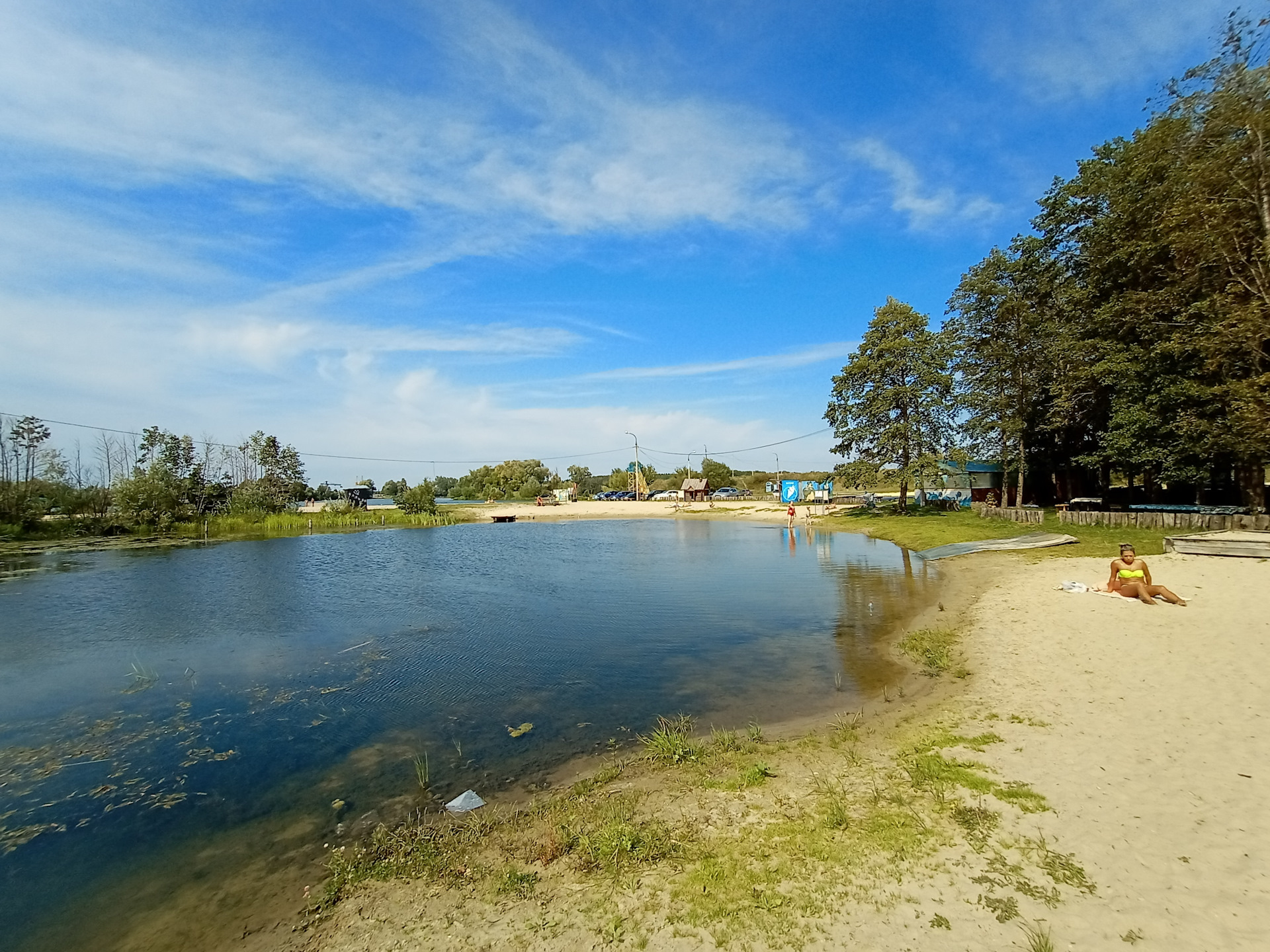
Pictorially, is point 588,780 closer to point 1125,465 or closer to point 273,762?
point 273,762

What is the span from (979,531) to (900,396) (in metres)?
15.6

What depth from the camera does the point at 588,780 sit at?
7.66m

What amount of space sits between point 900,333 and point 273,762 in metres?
47.0

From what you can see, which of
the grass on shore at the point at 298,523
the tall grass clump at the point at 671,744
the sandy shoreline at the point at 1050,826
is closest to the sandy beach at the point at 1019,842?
the sandy shoreline at the point at 1050,826

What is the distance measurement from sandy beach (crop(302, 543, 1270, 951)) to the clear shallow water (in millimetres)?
2160

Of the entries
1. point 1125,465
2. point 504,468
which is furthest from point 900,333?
point 504,468

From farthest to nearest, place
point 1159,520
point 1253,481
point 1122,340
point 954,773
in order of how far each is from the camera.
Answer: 1. point 1122,340
2. point 1159,520
3. point 1253,481
4. point 954,773

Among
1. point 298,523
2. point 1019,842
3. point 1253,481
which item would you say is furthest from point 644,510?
point 1019,842

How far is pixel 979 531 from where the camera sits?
99.9 ft

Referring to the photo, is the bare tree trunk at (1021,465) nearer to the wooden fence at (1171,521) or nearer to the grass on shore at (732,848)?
the wooden fence at (1171,521)

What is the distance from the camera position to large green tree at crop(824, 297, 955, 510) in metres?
42.7

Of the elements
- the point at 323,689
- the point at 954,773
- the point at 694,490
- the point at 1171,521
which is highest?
the point at 694,490

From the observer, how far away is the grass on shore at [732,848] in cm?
479

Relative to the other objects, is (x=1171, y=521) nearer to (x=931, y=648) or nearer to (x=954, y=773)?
(x=931, y=648)
